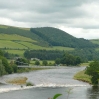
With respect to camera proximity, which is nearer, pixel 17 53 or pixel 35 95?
pixel 35 95

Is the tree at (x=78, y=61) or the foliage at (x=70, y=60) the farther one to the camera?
the tree at (x=78, y=61)

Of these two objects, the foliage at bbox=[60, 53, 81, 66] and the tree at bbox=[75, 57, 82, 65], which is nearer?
the foliage at bbox=[60, 53, 81, 66]

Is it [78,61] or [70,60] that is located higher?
[70,60]

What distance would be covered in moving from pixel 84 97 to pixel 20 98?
1105cm

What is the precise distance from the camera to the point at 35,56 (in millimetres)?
184250

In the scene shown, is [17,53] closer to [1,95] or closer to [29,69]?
[29,69]

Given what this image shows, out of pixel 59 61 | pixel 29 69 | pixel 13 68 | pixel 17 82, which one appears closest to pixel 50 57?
pixel 59 61

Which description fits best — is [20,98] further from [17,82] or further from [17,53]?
[17,53]

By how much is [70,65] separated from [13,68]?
44438 millimetres

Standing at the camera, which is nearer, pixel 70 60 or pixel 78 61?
pixel 70 60

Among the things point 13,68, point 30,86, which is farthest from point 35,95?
point 13,68

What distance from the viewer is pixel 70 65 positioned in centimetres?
14512

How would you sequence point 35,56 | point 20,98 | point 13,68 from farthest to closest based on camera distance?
1. point 35,56
2. point 13,68
3. point 20,98

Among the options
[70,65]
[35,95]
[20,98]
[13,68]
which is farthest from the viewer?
[70,65]
